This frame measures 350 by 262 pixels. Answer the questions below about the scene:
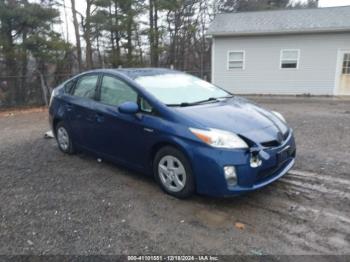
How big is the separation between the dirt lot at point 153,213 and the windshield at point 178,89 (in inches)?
45.6

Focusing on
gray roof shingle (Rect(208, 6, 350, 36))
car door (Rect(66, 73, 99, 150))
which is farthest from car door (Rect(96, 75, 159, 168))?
gray roof shingle (Rect(208, 6, 350, 36))

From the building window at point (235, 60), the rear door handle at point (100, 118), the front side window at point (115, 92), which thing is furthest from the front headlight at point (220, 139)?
the building window at point (235, 60)

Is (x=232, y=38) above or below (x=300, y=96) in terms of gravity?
above

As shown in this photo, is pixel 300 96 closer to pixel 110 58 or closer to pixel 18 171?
pixel 110 58

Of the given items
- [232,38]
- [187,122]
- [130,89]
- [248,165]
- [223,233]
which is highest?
[232,38]

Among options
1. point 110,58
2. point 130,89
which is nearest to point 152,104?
point 130,89

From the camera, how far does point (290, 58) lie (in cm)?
1390

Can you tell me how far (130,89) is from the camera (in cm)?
384

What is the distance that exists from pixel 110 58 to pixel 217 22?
651 centimetres

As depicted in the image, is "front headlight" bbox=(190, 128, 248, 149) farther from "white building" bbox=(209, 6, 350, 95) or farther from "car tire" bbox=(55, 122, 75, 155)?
"white building" bbox=(209, 6, 350, 95)

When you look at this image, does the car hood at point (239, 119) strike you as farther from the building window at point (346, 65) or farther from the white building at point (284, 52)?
the building window at point (346, 65)

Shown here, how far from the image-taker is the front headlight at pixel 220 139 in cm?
304

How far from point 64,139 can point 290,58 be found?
11983 millimetres

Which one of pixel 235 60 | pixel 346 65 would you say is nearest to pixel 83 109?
pixel 235 60
